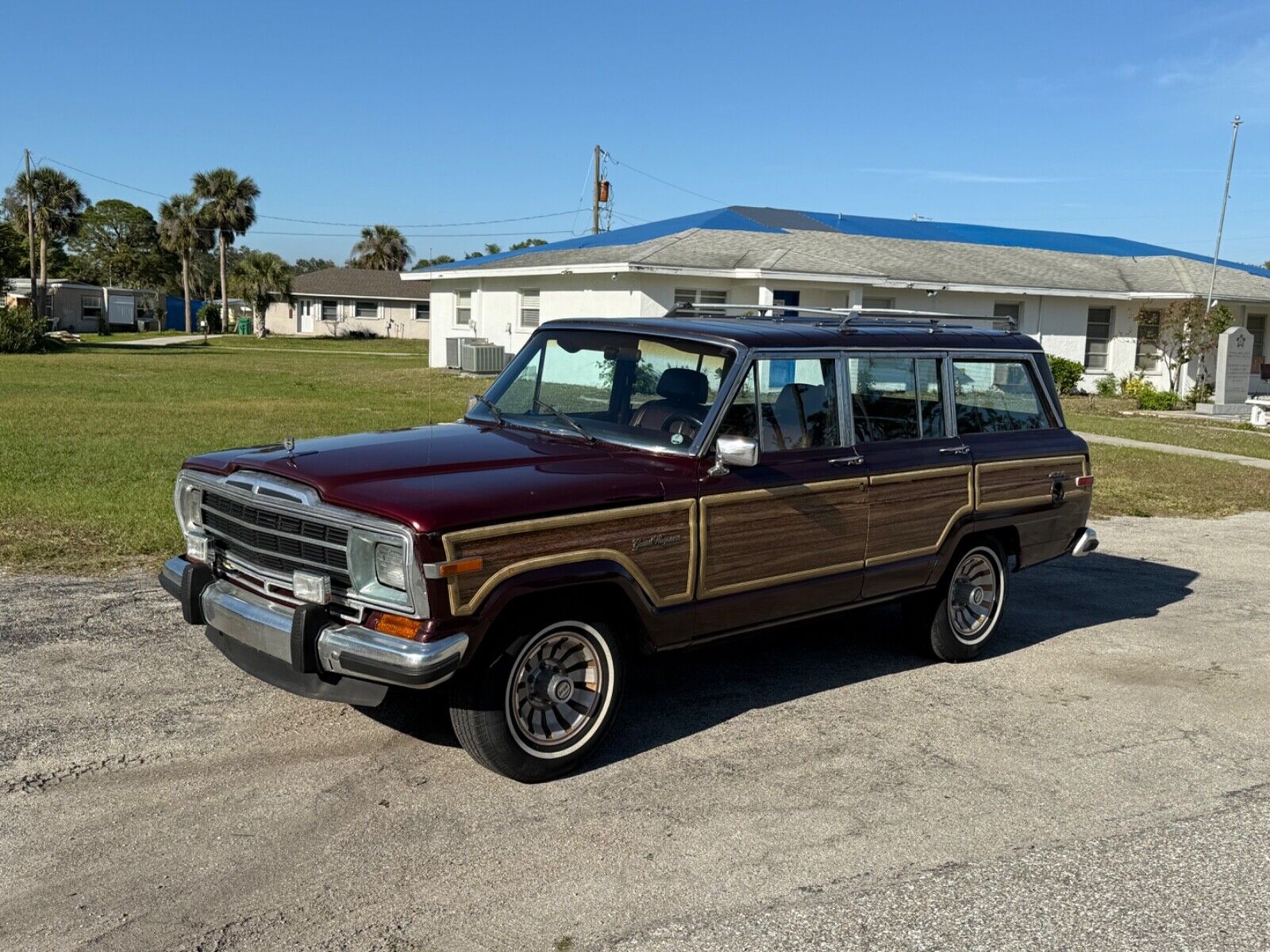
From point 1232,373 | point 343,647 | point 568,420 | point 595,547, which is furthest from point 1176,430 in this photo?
point 343,647

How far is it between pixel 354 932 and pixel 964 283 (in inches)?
1093

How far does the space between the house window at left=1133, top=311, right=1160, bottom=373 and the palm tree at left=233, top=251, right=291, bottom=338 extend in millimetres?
55018

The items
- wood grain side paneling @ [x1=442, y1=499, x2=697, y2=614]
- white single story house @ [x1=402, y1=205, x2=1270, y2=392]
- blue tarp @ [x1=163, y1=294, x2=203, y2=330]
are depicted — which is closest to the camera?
wood grain side paneling @ [x1=442, y1=499, x2=697, y2=614]

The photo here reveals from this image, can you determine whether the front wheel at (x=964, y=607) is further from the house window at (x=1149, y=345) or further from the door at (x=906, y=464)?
the house window at (x=1149, y=345)

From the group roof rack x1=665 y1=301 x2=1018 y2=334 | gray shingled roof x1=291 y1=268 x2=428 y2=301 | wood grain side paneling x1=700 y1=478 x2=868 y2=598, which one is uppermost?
gray shingled roof x1=291 y1=268 x2=428 y2=301

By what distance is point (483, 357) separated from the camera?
110ft

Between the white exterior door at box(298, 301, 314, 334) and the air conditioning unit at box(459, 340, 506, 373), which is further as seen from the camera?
the white exterior door at box(298, 301, 314, 334)

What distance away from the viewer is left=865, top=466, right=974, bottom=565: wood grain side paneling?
6109mm

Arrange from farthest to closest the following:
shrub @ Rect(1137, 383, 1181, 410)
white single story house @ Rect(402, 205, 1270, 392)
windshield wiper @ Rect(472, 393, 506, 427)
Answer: shrub @ Rect(1137, 383, 1181, 410) → white single story house @ Rect(402, 205, 1270, 392) → windshield wiper @ Rect(472, 393, 506, 427)

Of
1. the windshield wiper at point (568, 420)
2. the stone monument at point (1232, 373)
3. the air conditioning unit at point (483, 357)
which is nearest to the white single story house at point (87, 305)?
the air conditioning unit at point (483, 357)

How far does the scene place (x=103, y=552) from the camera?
8.51m

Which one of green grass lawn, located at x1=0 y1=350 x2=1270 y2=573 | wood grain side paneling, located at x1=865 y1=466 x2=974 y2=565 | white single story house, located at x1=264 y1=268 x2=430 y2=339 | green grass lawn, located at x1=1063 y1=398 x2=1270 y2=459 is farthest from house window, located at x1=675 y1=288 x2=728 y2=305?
white single story house, located at x1=264 y1=268 x2=430 y2=339

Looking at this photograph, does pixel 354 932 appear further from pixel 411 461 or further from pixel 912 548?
pixel 912 548

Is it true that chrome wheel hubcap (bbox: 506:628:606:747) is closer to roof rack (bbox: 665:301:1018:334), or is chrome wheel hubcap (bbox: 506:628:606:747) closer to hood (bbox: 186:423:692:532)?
hood (bbox: 186:423:692:532)
